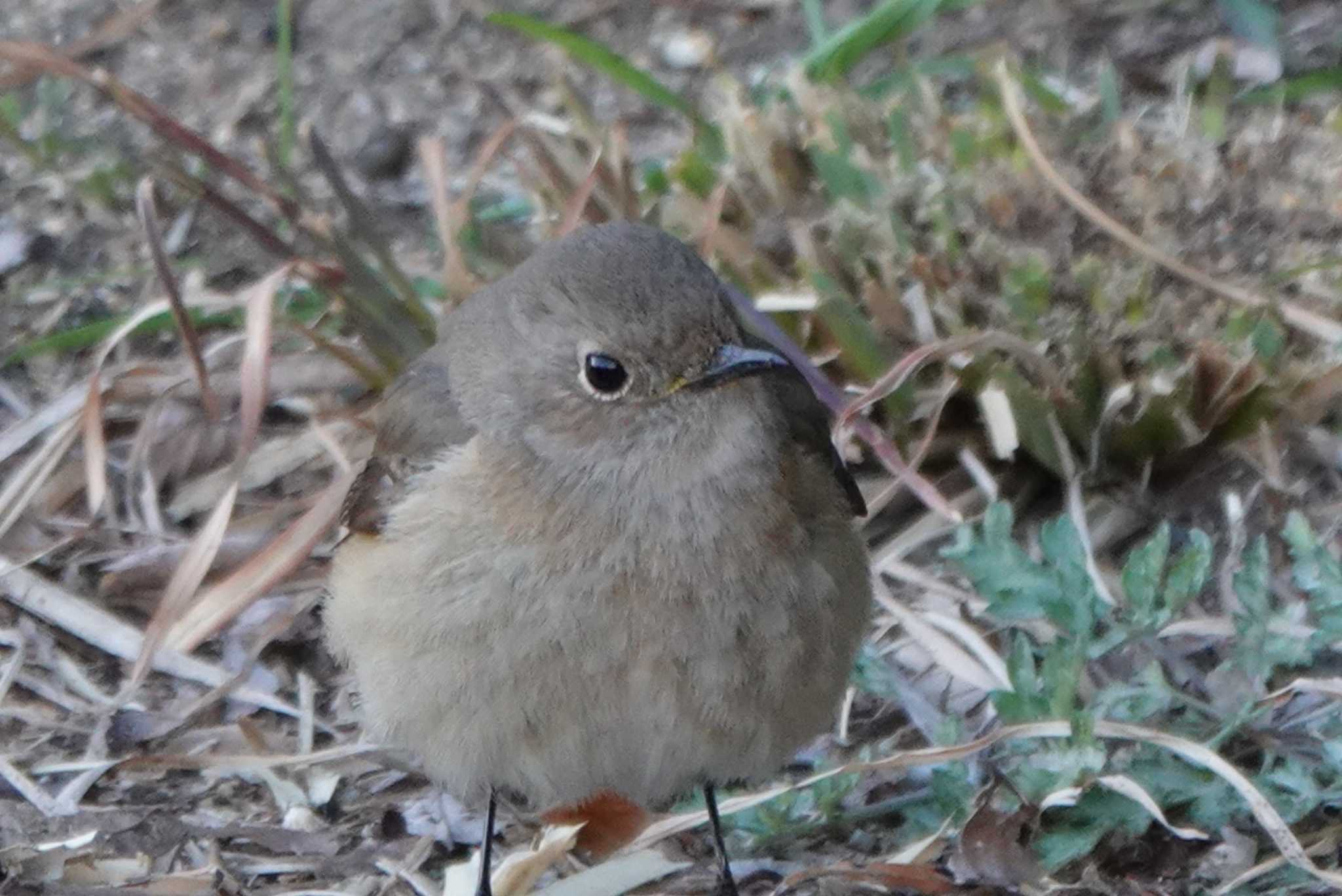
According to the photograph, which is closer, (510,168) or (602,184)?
(602,184)

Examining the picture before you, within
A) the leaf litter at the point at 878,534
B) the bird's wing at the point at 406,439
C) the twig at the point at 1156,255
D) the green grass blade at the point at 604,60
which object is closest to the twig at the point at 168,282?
the leaf litter at the point at 878,534

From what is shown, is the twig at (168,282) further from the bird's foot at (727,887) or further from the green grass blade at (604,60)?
the bird's foot at (727,887)

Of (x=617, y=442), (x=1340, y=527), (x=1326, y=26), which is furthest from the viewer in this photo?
(x=1326, y=26)

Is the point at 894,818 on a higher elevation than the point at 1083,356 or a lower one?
lower

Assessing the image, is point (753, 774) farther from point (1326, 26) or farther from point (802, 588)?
point (1326, 26)

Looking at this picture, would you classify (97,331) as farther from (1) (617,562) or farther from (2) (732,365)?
(2) (732,365)

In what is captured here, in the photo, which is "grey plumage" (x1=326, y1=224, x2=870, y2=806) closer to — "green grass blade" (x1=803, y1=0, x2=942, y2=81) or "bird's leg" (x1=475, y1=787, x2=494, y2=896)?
"bird's leg" (x1=475, y1=787, x2=494, y2=896)

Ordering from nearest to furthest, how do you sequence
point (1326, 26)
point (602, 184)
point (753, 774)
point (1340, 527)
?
point (753, 774) → point (1340, 527) → point (602, 184) → point (1326, 26)

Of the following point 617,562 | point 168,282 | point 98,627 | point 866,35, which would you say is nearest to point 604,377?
point 617,562

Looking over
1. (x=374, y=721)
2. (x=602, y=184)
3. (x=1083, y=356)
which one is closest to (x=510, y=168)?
(x=602, y=184)
